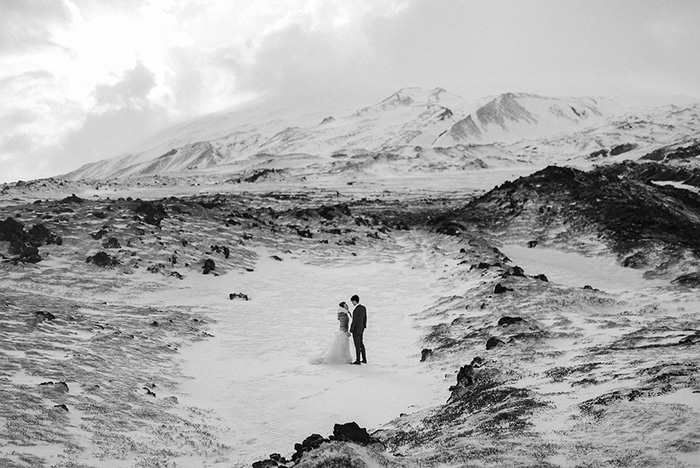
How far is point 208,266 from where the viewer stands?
24234 millimetres

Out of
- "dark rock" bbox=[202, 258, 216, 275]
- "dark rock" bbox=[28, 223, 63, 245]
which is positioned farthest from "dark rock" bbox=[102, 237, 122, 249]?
"dark rock" bbox=[202, 258, 216, 275]

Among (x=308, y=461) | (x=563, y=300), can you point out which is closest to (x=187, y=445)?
(x=308, y=461)

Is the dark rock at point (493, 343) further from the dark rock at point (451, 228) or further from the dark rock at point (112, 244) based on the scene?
the dark rock at point (451, 228)

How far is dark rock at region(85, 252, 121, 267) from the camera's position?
22.3 m

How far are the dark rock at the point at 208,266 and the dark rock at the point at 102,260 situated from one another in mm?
3426

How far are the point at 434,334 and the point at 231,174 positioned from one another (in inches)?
3657

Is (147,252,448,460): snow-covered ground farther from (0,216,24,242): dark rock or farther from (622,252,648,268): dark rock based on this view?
(622,252,648,268): dark rock

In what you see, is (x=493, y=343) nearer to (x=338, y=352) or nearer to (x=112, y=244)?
(x=338, y=352)

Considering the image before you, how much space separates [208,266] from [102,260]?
422cm

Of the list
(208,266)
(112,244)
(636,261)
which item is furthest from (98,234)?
(636,261)

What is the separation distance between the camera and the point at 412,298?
21359 mm

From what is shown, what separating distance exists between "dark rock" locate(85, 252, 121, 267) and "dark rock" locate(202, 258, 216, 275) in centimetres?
343

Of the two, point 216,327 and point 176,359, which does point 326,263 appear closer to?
point 216,327

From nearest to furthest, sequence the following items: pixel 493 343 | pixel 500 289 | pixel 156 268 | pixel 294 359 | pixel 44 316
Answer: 1. pixel 493 343
2. pixel 294 359
3. pixel 44 316
4. pixel 500 289
5. pixel 156 268
